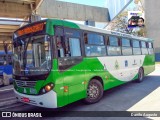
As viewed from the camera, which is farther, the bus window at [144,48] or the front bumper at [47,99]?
the bus window at [144,48]

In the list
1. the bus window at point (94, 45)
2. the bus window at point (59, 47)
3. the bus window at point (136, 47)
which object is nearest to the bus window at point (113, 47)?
the bus window at point (94, 45)

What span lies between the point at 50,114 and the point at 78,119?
1133 millimetres

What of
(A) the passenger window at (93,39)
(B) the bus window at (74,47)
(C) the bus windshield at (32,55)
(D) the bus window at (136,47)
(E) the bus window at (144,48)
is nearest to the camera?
(C) the bus windshield at (32,55)

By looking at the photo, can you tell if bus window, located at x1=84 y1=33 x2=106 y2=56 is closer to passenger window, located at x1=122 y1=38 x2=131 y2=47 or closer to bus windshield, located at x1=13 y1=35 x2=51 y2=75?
bus windshield, located at x1=13 y1=35 x2=51 y2=75

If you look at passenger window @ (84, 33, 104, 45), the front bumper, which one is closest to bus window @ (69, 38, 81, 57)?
passenger window @ (84, 33, 104, 45)

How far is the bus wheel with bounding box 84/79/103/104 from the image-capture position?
6.66 meters

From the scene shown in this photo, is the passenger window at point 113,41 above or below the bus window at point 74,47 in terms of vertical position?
above

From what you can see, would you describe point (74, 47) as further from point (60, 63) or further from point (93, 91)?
point (93, 91)

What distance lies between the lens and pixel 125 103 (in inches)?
261

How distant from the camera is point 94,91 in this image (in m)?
6.85

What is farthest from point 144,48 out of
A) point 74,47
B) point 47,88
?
point 47,88

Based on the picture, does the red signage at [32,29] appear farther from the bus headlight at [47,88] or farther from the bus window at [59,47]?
the bus headlight at [47,88]

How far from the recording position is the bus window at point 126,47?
9152mm

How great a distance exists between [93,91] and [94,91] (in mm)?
59
